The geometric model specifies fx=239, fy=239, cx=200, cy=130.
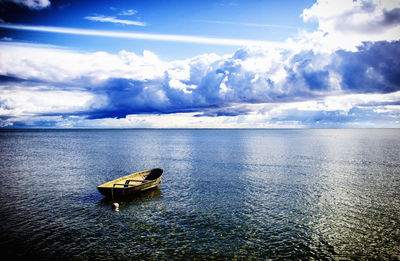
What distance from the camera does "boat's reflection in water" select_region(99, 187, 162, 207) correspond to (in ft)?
103

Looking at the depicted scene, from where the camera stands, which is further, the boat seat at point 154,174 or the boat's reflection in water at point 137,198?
the boat seat at point 154,174

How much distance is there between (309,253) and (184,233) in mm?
10702

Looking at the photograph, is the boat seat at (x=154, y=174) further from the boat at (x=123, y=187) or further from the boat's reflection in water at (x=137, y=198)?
the boat's reflection in water at (x=137, y=198)

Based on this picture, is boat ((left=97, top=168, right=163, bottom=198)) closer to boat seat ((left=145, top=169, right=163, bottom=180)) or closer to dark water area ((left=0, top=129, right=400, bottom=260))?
dark water area ((left=0, top=129, right=400, bottom=260))

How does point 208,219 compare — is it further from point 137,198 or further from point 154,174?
point 154,174

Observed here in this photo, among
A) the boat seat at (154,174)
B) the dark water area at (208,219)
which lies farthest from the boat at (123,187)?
the boat seat at (154,174)

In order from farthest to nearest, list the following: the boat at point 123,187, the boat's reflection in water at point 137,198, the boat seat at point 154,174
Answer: the boat seat at point 154,174 < the boat at point 123,187 < the boat's reflection in water at point 137,198

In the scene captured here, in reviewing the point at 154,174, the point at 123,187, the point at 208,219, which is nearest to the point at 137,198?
the point at 123,187

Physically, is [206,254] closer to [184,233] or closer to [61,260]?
[184,233]

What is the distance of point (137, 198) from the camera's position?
3347 cm

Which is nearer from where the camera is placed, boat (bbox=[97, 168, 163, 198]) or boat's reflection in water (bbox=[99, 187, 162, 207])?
boat's reflection in water (bbox=[99, 187, 162, 207])

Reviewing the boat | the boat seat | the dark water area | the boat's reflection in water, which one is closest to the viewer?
the dark water area

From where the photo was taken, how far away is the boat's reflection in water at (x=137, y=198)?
31.5m

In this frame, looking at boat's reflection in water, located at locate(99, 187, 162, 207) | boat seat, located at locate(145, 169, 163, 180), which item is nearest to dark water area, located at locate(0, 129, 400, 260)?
boat's reflection in water, located at locate(99, 187, 162, 207)
